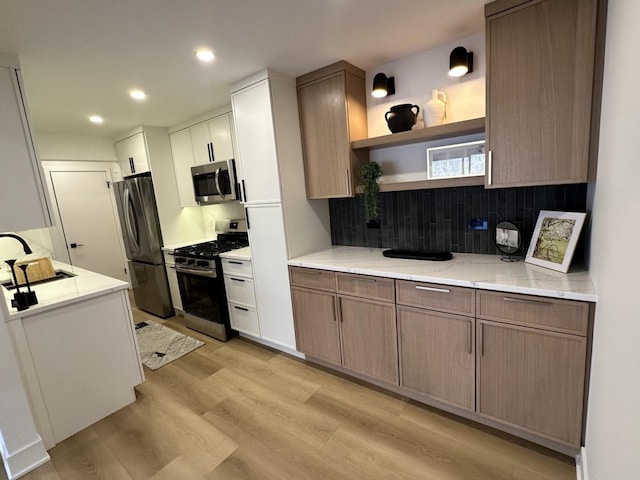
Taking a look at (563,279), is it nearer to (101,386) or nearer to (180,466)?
(180,466)

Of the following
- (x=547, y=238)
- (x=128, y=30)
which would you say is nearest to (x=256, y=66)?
(x=128, y=30)

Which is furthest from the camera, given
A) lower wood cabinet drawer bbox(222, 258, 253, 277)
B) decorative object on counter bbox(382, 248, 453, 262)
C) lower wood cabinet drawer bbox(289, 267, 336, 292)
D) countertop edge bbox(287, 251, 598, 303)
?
lower wood cabinet drawer bbox(222, 258, 253, 277)

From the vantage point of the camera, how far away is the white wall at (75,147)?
12.0 feet

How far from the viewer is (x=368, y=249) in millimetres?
2721

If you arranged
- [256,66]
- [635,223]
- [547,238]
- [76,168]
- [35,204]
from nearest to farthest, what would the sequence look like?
[635,223] → [547,238] → [35,204] → [256,66] → [76,168]

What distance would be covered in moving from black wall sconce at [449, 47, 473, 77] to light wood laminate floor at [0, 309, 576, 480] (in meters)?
2.26

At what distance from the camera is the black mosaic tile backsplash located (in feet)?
6.31

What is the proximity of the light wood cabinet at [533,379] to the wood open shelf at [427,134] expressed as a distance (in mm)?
1195

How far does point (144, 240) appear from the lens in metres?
3.82

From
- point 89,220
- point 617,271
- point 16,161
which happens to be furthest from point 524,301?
point 89,220

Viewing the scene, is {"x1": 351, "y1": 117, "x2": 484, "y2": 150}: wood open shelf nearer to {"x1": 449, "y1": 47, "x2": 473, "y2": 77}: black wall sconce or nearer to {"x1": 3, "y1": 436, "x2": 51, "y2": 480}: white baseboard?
{"x1": 449, "y1": 47, "x2": 473, "y2": 77}: black wall sconce

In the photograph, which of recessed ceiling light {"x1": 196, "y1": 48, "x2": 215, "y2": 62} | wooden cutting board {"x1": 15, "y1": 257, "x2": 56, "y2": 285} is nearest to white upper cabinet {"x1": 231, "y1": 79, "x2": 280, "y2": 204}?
recessed ceiling light {"x1": 196, "y1": 48, "x2": 215, "y2": 62}

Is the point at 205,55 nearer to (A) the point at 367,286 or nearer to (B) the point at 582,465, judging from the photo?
(A) the point at 367,286

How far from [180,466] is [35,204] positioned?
1.83 meters
